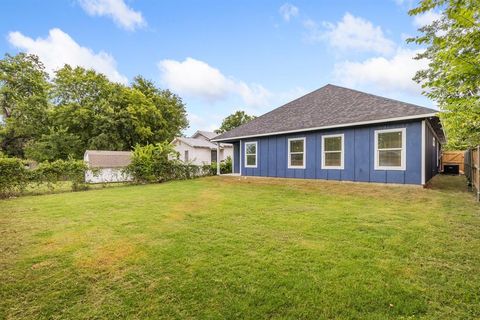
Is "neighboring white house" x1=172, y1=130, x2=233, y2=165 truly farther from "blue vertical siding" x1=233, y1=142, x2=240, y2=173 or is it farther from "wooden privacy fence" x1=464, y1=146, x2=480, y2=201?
"wooden privacy fence" x1=464, y1=146, x2=480, y2=201

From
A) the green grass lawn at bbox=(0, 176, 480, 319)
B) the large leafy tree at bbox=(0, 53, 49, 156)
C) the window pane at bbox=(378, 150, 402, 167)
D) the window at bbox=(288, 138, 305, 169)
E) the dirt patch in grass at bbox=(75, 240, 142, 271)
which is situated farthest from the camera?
the large leafy tree at bbox=(0, 53, 49, 156)

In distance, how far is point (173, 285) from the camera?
8.63 feet

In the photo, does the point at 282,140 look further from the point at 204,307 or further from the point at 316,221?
the point at 204,307

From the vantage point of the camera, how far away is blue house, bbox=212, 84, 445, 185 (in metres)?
8.68

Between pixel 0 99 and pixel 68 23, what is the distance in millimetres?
16903

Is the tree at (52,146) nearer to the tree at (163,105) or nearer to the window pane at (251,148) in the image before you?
the tree at (163,105)

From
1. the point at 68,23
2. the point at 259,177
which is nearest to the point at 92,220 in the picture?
the point at 259,177

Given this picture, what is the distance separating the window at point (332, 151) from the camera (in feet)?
34.5

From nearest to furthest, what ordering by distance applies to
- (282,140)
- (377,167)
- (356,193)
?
(356,193) < (377,167) < (282,140)

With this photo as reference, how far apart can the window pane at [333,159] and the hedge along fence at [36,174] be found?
11.4 meters

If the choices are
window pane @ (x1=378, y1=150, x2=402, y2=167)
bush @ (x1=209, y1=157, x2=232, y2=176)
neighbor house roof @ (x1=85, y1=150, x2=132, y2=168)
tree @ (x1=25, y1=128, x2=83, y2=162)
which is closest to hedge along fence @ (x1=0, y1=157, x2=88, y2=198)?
neighbor house roof @ (x1=85, y1=150, x2=132, y2=168)

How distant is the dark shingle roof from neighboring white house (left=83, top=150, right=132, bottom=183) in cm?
633

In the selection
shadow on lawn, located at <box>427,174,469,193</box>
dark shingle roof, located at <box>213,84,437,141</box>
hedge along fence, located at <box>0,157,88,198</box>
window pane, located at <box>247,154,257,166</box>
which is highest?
dark shingle roof, located at <box>213,84,437,141</box>

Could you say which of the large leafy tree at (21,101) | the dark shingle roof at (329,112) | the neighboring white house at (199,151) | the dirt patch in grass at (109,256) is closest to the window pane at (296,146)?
the dark shingle roof at (329,112)
